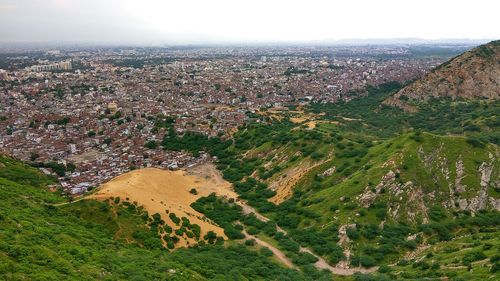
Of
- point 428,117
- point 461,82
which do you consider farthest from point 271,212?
point 461,82

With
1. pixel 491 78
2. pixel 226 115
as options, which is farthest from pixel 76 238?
pixel 491 78

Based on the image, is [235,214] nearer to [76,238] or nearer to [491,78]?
[76,238]

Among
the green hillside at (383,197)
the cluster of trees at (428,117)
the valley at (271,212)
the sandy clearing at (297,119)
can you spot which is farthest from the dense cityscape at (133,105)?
the green hillside at (383,197)

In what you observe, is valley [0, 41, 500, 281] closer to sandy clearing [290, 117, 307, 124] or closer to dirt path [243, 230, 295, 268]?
dirt path [243, 230, 295, 268]

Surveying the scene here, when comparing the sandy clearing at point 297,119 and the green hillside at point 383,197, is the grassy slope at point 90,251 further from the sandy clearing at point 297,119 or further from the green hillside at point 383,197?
the sandy clearing at point 297,119

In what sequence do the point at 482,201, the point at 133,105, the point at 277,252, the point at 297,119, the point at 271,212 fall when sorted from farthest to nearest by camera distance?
1. the point at 133,105
2. the point at 297,119
3. the point at 271,212
4. the point at 482,201
5. the point at 277,252

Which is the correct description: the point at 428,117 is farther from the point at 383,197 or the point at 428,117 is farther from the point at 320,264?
the point at 320,264
